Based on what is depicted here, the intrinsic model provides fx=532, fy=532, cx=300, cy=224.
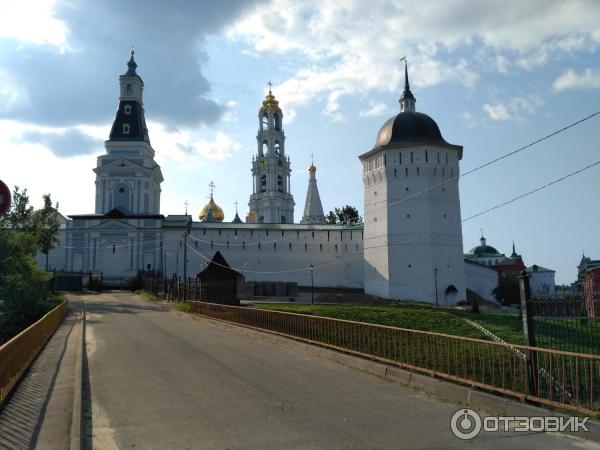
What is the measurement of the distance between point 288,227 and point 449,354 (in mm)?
44632

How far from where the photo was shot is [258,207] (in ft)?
226

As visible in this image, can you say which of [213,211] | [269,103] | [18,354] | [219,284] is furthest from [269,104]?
[18,354]

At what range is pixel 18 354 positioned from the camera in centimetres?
891

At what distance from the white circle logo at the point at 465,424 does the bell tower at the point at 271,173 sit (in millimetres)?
60982

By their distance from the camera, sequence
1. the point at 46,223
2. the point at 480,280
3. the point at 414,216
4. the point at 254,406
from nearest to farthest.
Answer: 1. the point at 254,406
2. the point at 414,216
3. the point at 46,223
4. the point at 480,280

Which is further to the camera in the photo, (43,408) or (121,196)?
(121,196)

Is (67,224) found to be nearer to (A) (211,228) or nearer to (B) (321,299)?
(A) (211,228)

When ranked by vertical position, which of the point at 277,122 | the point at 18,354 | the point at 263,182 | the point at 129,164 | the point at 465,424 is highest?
the point at 277,122

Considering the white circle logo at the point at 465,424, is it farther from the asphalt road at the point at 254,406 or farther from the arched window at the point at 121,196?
the arched window at the point at 121,196

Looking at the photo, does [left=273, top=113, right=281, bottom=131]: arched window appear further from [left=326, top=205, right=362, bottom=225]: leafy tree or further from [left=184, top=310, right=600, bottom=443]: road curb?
[left=184, top=310, right=600, bottom=443]: road curb

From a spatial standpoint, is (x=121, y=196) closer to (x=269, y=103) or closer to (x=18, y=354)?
(x=269, y=103)

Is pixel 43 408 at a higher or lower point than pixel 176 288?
lower

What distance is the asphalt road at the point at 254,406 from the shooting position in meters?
5.51

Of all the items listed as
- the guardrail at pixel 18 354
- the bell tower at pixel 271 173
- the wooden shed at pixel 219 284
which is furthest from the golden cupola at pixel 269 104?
the guardrail at pixel 18 354
